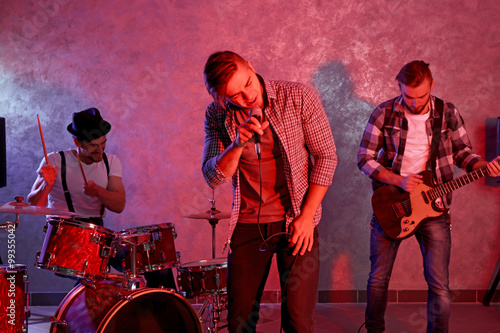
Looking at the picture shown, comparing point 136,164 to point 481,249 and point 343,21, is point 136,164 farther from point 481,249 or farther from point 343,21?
point 481,249

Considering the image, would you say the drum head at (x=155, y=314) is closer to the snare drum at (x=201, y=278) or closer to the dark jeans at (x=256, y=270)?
the snare drum at (x=201, y=278)

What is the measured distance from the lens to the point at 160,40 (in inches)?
200

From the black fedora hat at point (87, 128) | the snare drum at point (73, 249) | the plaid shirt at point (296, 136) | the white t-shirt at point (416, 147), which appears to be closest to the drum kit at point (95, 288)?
the snare drum at point (73, 249)

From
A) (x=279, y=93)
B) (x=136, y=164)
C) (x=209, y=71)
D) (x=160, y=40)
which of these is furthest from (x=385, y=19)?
(x=209, y=71)

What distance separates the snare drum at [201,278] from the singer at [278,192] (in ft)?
4.19

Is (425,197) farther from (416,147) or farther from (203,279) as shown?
(203,279)

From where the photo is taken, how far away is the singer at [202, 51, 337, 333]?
84.1 inches

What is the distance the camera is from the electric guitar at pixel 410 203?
11.1 feet

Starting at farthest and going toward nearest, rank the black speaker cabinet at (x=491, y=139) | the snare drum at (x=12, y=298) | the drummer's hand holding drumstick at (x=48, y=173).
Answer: the black speaker cabinet at (x=491, y=139), the drummer's hand holding drumstick at (x=48, y=173), the snare drum at (x=12, y=298)

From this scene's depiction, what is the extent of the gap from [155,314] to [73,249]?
0.65 meters

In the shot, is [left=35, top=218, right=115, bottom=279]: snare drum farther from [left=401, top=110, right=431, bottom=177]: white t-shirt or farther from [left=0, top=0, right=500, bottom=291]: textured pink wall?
[left=401, top=110, right=431, bottom=177]: white t-shirt

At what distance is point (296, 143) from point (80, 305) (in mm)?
1814

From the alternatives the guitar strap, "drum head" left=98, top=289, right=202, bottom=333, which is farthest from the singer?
the guitar strap

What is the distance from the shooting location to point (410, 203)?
3416 mm
